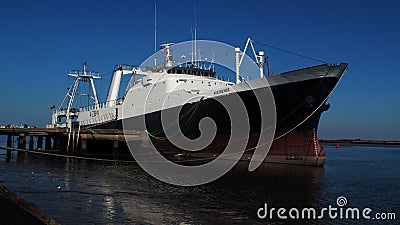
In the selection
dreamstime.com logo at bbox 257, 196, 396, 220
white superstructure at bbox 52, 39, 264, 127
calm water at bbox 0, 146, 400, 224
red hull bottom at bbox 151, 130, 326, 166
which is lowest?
dreamstime.com logo at bbox 257, 196, 396, 220

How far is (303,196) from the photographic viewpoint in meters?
14.6

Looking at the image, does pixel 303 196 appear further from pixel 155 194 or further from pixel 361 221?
pixel 155 194

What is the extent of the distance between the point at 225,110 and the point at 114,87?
69.3 feet

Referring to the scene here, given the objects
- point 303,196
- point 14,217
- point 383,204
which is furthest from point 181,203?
point 383,204

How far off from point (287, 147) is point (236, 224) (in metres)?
14.4

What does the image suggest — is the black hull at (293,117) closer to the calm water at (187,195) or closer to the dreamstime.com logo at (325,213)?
the calm water at (187,195)

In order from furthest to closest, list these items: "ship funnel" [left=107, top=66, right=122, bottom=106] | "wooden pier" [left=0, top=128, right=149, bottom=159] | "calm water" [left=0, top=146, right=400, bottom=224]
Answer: "ship funnel" [left=107, top=66, right=122, bottom=106] → "wooden pier" [left=0, top=128, right=149, bottom=159] → "calm water" [left=0, top=146, right=400, bottom=224]

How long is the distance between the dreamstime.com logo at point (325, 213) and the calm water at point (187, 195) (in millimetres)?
339

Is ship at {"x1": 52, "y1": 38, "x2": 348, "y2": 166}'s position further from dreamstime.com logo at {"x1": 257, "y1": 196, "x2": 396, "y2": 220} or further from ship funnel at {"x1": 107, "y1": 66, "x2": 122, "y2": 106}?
dreamstime.com logo at {"x1": 257, "y1": 196, "x2": 396, "y2": 220}

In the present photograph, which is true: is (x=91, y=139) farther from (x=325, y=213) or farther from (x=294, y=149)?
(x=325, y=213)

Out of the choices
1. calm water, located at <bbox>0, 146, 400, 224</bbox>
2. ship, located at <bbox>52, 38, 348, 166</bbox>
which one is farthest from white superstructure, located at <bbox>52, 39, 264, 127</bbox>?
calm water, located at <bbox>0, 146, 400, 224</bbox>

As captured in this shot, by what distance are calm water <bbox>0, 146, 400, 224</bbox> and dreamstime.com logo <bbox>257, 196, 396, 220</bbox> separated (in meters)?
0.34

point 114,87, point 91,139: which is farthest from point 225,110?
point 114,87

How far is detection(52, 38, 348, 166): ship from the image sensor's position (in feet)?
73.9
